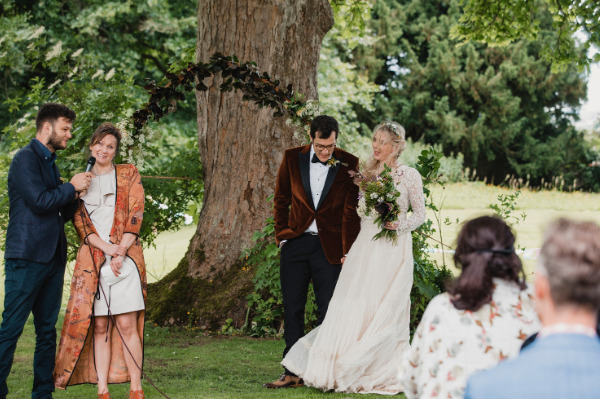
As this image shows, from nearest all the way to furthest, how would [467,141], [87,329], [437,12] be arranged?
[87,329] < [467,141] < [437,12]

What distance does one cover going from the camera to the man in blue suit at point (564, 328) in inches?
65.1

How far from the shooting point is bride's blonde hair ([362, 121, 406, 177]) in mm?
5223

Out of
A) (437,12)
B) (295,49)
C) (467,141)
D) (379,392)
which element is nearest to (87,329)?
(379,392)

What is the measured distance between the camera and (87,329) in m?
4.62

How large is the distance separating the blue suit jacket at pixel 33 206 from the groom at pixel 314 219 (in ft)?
5.44

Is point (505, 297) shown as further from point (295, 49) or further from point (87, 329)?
point (295, 49)

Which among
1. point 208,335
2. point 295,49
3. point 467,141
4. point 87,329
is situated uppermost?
point 467,141

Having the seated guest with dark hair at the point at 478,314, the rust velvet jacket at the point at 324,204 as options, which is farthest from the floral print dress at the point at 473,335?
the rust velvet jacket at the point at 324,204

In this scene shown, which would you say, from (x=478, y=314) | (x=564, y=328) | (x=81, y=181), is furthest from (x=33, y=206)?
(x=564, y=328)

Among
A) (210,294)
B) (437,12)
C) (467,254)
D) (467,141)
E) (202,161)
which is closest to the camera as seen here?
(467,254)

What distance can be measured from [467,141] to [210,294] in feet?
76.4

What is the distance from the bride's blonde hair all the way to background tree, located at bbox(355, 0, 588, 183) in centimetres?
2400

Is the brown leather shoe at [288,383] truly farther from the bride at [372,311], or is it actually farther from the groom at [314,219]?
the bride at [372,311]

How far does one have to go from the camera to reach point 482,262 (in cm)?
240
